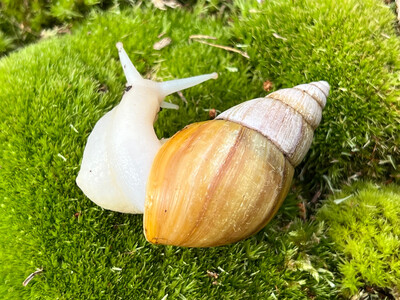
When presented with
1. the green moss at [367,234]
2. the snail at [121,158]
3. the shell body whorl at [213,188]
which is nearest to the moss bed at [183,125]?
the green moss at [367,234]

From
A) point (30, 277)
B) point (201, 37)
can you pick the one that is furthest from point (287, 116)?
point (30, 277)

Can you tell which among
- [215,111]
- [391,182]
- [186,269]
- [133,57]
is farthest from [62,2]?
[391,182]

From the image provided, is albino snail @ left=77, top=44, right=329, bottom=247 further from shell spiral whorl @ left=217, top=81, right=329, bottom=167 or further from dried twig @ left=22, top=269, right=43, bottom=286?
dried twig @ left=22, top=269, right=43, bottom=286

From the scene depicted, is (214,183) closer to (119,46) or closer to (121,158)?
(121,158)

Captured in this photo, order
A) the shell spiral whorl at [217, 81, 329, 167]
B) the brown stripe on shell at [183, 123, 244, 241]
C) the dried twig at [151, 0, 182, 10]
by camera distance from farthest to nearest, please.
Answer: the dried twig at [151, 0, 182, 10] < the shell spiral whorl at [217, 81, 329, 167] < the brown stripe on shell at [183, 123, 244, 241]

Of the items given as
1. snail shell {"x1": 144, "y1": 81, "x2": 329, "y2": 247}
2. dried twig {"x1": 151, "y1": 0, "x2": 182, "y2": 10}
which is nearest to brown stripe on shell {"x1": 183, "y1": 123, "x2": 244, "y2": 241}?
snail shell {"x1": 144, "y1": 81, "x2": 329, "y2": 247}

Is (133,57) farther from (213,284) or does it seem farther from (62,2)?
(213,284)

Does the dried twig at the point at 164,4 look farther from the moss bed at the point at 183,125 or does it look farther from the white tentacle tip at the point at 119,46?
the white tentacle tip at the point at 119,46
